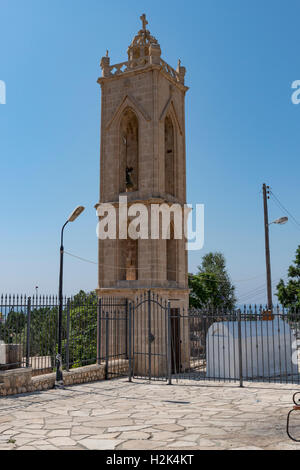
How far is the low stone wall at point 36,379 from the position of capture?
1185 cm

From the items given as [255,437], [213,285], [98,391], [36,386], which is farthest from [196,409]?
[213,285]

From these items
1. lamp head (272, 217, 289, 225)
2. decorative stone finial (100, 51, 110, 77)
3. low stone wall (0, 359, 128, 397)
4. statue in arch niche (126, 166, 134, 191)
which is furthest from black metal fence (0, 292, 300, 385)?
decorative stone finial (100, 51, 110, 77)

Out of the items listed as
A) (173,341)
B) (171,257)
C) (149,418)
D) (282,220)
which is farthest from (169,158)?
(149,418)

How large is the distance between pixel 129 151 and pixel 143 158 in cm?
297

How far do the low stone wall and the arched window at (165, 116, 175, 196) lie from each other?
11001 millimetres

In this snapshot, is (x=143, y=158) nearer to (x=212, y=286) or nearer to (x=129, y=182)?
(x=129, y=182)

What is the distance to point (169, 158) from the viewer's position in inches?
945

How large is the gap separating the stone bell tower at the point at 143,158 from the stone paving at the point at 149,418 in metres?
7.95

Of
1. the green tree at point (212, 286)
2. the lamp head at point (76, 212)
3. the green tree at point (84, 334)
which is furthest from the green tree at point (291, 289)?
the lamp head at point (76, 212)

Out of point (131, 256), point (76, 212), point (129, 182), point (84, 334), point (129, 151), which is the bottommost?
point (84, 334)

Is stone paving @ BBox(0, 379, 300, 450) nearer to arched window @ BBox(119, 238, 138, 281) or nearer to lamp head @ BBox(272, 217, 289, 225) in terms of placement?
lamp head @ BBox(272, 217, 289, 225)

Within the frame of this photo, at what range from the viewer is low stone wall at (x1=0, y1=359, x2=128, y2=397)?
11.9m

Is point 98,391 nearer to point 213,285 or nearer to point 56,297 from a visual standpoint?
point 56,297

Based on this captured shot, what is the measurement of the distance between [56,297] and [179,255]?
1026 centimetres
